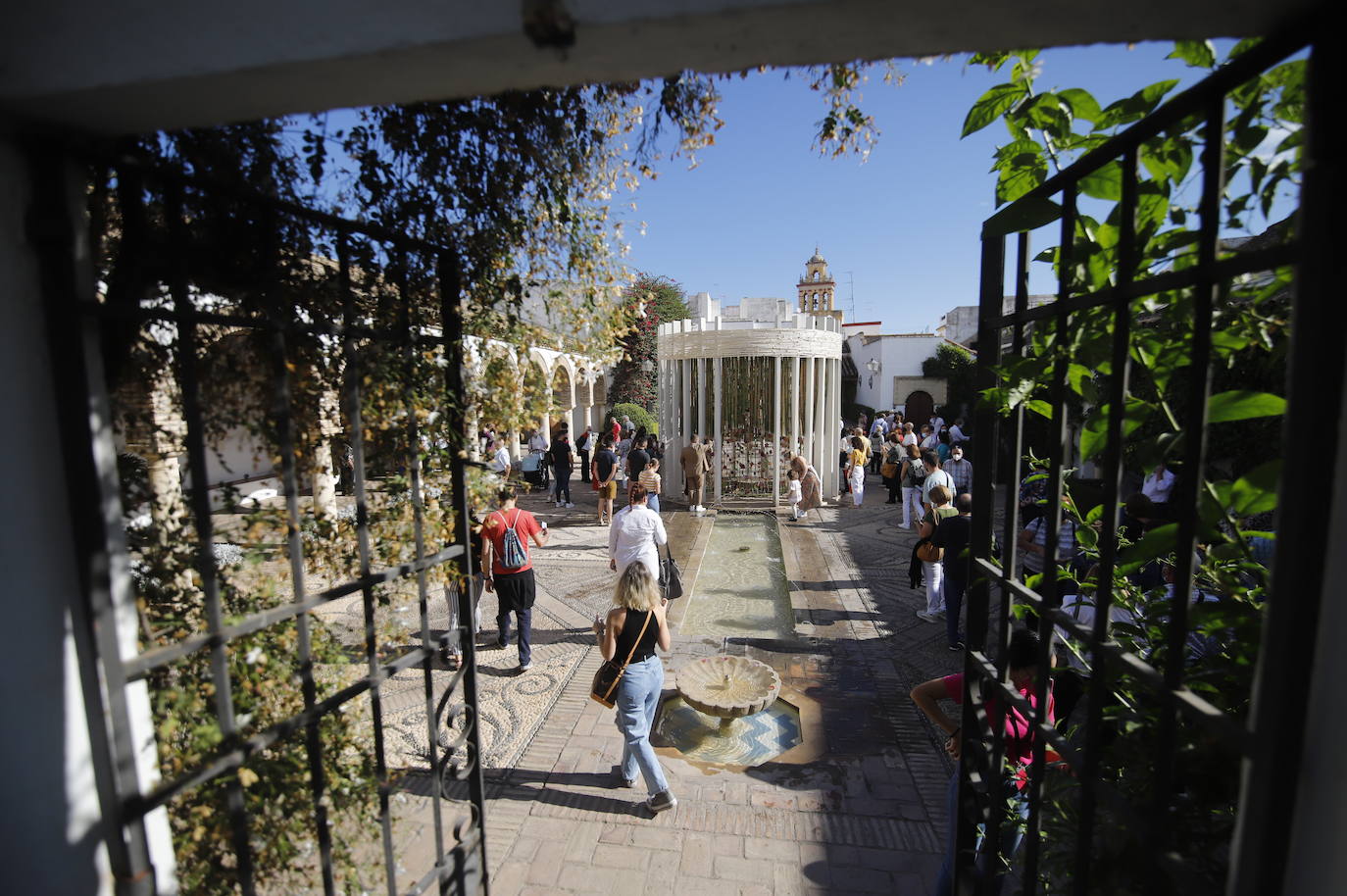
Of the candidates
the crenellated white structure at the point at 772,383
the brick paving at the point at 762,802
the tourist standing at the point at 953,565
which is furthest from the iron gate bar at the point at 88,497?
the crenellated white structure at the point at 772,383

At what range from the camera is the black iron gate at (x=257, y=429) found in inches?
51.9

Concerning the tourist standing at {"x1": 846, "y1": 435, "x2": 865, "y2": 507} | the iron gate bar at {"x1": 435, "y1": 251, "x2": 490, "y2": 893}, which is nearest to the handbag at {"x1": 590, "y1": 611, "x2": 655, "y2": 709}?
the iron gate bar at {"x1": 435, "y1": 251, "x2": 490, "y2": 893}

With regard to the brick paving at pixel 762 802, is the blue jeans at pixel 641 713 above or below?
above

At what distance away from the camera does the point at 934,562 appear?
6.25 metres

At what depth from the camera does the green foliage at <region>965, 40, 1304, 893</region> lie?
4.56 feet

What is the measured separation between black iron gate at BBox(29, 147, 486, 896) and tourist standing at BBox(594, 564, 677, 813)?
1.20 meters

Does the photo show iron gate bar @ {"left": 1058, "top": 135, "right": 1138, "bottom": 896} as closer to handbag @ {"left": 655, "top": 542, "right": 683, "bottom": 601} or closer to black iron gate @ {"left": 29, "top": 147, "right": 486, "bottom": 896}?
black iron gate @ {"left": 29, "top": 147, "right": 486, "bottom": 896}

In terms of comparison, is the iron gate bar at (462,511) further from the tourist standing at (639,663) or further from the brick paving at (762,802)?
the tourist standing at (639,663)

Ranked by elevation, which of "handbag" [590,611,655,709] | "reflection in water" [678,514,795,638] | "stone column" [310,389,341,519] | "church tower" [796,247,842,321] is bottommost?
"reflection in water" [678,514,795,638]

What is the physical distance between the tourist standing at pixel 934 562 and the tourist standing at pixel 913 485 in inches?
134

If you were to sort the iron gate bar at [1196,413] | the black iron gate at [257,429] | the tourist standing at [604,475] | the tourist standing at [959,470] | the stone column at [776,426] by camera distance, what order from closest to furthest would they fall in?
the iron gate bar at [1196,413], the black iron gate at [257,429], the tourist standing at [959,470], the tourist standing at [604,475], the stone column at [776,426]

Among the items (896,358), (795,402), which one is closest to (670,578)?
(795,402)

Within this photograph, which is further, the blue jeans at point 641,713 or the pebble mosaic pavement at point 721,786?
the blue jeans at point 641,713

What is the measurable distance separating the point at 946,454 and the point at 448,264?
9.40 meters
